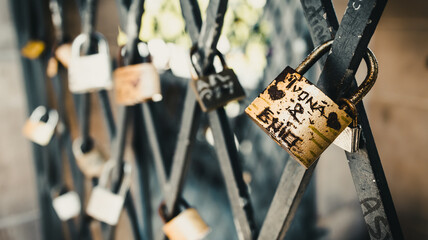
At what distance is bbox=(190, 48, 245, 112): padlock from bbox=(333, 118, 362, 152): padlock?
266 mm

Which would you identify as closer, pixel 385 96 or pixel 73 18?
pixel 73 18

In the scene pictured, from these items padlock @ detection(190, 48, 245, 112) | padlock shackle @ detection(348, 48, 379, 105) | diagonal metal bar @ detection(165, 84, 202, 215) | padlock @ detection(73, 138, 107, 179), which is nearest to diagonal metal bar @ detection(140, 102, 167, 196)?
diagonal metal bar @ detection(165, 84, 202, 215)

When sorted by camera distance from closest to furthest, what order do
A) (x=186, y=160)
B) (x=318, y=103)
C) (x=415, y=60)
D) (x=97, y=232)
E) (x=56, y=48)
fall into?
1. (x=318, y=103)
2. (x=186, y=160)
3. (x=56, y=48)
4. (x=97, y=232)
5. (x=415, y=60)

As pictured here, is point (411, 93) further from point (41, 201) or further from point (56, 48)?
point (41, 201)

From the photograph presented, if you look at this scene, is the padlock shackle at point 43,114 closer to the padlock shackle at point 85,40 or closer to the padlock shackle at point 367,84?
the padlock shackle at point 85,40

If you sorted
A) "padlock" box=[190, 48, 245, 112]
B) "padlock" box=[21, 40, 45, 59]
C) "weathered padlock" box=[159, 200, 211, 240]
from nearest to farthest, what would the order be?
"padlock" box=[190, 48, 245, 112], "weathered padlock" box=[159, 200, 211, 240], "padlock" box=[21, 40, 45, 59]

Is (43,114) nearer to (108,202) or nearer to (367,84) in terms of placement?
(108,202)

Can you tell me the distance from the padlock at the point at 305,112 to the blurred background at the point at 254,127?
1.03m

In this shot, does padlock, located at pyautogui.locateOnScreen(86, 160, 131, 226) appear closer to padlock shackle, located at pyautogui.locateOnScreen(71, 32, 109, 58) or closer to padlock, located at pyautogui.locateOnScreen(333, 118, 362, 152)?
padlock shackle, located at pyautogui.locateOnScreen(71, 32, 109, 58)

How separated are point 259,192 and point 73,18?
7.13 ft

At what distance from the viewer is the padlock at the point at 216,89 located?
2.14 ft

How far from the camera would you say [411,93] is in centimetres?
208

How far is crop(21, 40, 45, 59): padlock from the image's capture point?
1472 millimetres

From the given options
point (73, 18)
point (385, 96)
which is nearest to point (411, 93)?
point (385, 96)
